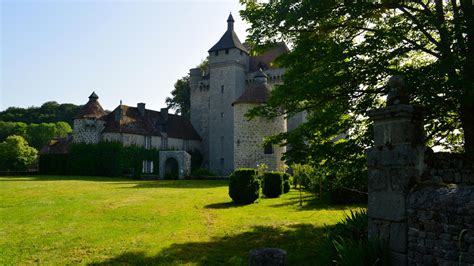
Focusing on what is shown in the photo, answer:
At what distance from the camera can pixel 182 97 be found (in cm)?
5381

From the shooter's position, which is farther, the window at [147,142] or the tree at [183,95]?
the tree at [183,95]

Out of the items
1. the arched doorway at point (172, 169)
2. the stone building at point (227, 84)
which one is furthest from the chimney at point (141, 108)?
the stone building at point (227, 84)

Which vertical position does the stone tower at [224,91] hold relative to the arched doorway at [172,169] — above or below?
above

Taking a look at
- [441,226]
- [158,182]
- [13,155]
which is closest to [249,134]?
[158,182]

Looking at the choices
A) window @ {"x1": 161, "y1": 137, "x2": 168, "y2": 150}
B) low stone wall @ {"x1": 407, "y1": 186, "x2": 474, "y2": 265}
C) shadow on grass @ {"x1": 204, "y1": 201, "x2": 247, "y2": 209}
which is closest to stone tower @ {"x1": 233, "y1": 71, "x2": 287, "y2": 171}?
window @ {"x1": 161, "y1": 137, "x2": 168, "y2": 150}

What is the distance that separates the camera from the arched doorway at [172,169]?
118 feet

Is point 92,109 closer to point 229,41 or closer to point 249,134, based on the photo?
point 229,41

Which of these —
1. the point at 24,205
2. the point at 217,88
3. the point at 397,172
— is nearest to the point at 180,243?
the point at 397,172

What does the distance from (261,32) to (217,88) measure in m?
32.4

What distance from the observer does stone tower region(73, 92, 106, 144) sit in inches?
1487

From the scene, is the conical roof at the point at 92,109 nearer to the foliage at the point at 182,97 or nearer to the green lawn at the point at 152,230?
the foliage at the point at 182,97

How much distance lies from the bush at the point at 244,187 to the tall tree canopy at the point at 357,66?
19.9 ft

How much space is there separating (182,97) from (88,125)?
17943mm

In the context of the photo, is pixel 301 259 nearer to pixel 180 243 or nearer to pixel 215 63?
pixel 180 243
